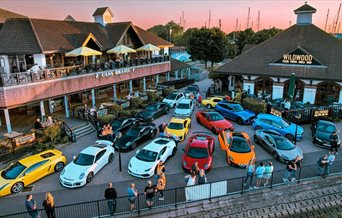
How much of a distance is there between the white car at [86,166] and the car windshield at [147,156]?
2161mm

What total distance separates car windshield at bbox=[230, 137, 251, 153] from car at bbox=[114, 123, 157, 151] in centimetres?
652

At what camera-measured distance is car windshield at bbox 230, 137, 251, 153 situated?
16.4m

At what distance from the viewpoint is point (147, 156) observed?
51.6 feet

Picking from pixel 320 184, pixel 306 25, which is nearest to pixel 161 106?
pixel 320 184

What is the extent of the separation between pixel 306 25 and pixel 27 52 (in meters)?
30.9

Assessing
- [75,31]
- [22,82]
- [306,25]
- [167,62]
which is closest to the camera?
[22,82]

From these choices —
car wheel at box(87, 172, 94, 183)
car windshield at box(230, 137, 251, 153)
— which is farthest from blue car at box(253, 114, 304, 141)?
car wheel at box(87, 172, 94, 183)

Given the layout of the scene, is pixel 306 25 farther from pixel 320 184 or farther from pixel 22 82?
pixel 22 82

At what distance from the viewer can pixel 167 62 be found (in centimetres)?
3656

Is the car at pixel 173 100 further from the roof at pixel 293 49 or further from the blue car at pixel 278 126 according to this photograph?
the blue car at pixel 278 126

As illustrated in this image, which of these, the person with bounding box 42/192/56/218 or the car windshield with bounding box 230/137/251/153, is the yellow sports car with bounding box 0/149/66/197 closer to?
the person with bounding box 42/192/56/218

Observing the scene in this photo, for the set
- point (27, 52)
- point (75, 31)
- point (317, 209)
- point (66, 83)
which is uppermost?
point (75, 31)

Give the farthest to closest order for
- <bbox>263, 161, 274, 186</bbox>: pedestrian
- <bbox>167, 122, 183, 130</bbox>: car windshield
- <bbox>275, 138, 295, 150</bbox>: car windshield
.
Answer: <bbox>167, 122, 183, 130</bbox>: car windshield < <bbox>275, 138, 295, 150</bbox>: car windshield < <bbox>263, 161, 274, 186</bbox>: pedestrian

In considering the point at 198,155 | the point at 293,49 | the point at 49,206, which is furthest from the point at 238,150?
the point at 293,49
